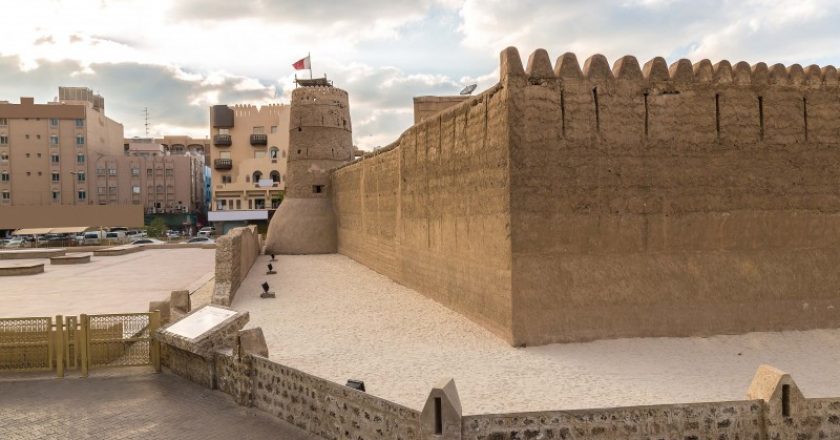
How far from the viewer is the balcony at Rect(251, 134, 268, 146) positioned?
162ft

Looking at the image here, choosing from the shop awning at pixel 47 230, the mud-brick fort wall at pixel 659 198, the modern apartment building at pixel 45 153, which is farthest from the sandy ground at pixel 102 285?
the modern apartment building at pixel 45 153

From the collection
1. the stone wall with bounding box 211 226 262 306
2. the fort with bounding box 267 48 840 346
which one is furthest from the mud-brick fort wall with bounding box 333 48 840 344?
the stone wall with bounding box 211 226 262 306

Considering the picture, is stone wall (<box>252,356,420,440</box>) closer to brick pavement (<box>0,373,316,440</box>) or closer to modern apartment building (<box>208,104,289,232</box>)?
brick pavement (<box>0,373,316,440</box>)

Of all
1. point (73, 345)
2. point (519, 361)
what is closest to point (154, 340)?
point (73, 345)

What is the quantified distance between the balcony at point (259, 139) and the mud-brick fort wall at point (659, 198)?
41998 millimetres

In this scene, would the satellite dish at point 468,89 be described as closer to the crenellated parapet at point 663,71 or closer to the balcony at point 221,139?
the crenellated parapet at point 663,71

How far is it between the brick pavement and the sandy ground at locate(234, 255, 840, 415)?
148cm

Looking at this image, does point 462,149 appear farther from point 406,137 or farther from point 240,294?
point 240,294

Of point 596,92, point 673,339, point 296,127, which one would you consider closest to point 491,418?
point 673,339

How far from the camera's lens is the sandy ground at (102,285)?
1502 centimetres

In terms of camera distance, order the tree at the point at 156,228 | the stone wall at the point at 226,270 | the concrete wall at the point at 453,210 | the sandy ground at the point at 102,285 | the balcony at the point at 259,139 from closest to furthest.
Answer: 1. the concrete wall at the point at 453,210
2. the stone wall at the point at 226,270
3. the sandy ground at the point at 102,285
4. the balcony at the point at 259,139
5. the tree at the point at 156,228

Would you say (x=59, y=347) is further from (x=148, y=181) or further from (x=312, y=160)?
(x=148, y=181)

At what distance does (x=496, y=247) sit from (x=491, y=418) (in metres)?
5.26

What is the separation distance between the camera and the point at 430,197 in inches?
543
